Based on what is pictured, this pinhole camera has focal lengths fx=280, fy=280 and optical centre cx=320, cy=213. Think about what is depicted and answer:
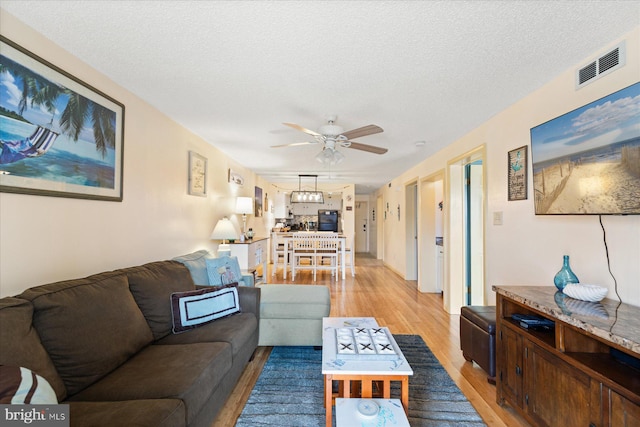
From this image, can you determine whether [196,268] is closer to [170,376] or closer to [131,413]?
[170,376]

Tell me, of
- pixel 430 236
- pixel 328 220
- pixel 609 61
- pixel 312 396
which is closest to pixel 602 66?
pixel 609 61

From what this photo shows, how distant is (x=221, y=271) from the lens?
282 cm

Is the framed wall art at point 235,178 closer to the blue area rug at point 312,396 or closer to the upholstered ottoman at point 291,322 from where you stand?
the upholstered ottoman at point 291,322

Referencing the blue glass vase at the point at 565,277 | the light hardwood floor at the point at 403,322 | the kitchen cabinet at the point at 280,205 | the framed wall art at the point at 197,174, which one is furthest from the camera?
the kitchen cabinet at the point at 280,205

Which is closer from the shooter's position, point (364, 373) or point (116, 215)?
point (364, 373)

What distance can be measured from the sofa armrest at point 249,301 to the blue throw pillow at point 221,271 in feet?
1.20

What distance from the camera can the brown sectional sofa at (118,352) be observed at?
1133mm

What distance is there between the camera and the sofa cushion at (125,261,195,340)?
190 cm

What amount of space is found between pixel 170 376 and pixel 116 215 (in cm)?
140

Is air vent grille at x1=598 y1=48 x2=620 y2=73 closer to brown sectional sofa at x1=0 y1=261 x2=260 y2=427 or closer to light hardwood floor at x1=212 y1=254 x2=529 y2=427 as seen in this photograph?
light hardwood floor at x1=212 y1=254 x2=529 y2=427

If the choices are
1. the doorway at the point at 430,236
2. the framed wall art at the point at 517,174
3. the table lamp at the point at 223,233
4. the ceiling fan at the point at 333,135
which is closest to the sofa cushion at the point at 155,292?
the table lamp at the point at 223,233

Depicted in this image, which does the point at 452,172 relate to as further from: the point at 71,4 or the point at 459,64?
the point at 71,4

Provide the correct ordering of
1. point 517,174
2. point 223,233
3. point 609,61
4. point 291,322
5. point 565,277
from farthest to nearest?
point 223,233 < point 291,322 < point 517,174 < point 565,277 < point 609,61

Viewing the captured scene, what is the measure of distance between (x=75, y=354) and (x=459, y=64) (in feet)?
8.81
